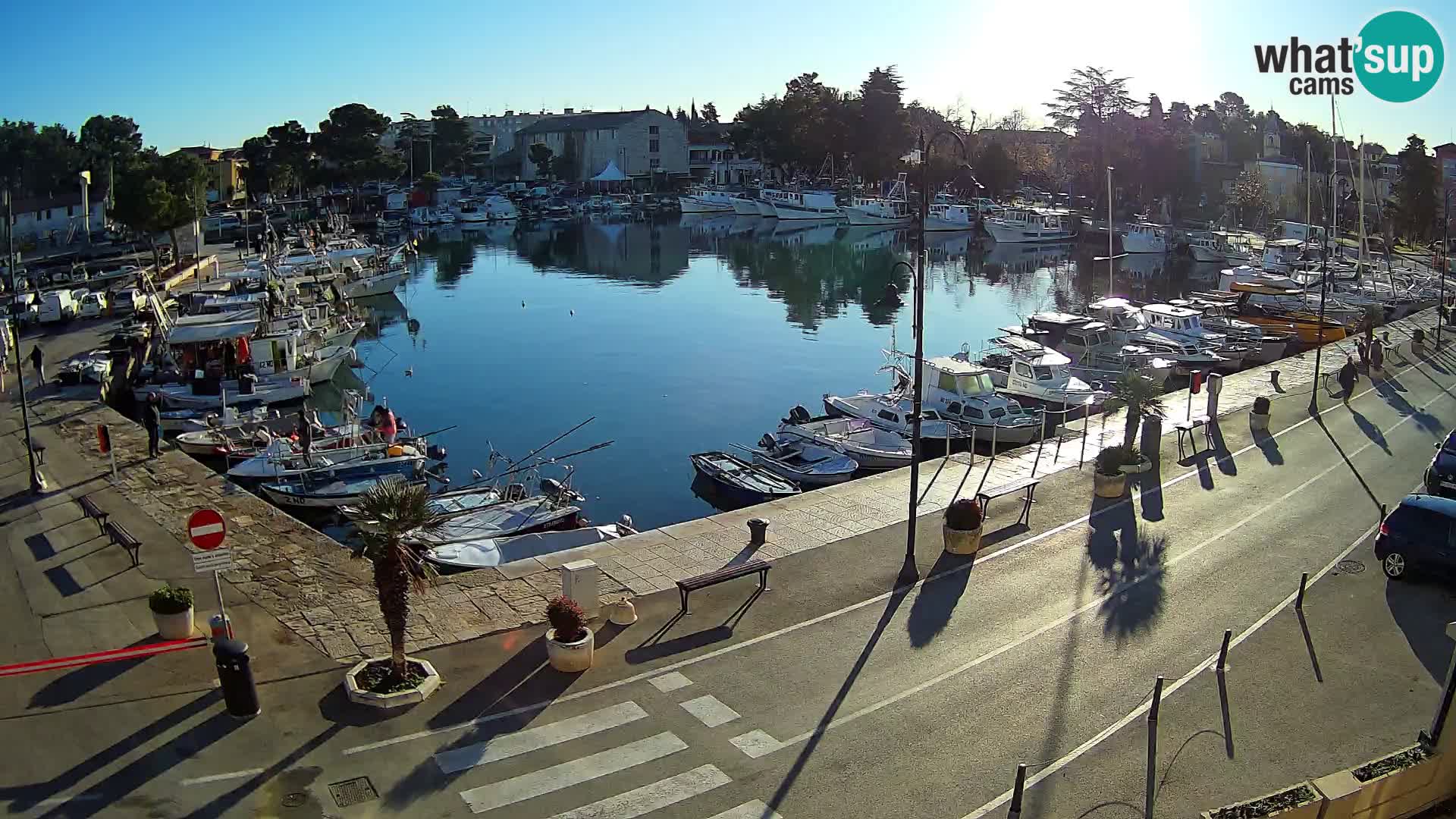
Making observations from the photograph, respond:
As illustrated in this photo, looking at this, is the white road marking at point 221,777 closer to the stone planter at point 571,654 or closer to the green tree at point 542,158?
the stone planter at point 571,654

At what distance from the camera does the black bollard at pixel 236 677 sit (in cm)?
1266

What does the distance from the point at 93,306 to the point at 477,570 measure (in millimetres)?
43113

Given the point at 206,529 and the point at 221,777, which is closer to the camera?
the point at 221,777

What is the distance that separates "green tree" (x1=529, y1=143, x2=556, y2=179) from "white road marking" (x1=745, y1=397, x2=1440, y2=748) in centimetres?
14464

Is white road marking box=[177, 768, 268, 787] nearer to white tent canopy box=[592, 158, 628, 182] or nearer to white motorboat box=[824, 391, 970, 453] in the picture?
white motorboat box=[824, 391, 970, 453]

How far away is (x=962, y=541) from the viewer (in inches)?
739

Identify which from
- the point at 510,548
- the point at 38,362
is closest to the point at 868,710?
the point at 510,548

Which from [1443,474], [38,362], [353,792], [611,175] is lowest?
[353,792]

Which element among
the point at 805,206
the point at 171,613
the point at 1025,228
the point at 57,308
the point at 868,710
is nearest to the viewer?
the point at 868,710

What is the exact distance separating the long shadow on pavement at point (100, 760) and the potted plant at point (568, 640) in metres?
3.91

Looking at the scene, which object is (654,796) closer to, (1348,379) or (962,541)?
(962,541)

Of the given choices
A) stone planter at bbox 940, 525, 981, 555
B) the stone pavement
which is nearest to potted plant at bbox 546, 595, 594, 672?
the stone pavement

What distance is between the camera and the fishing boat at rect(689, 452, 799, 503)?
28.6 metres

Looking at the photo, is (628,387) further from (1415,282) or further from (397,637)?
(1415,282)
